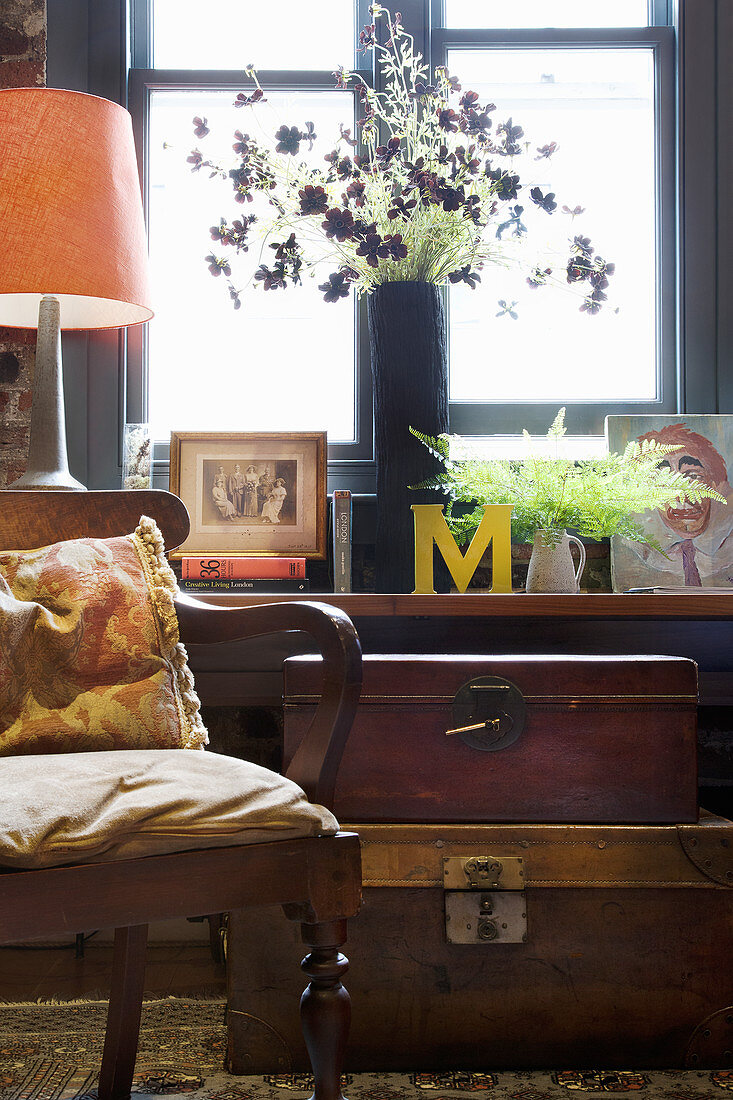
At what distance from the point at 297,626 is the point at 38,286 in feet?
2.88

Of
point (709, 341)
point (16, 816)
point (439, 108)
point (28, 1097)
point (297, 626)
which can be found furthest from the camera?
point (709, 341)

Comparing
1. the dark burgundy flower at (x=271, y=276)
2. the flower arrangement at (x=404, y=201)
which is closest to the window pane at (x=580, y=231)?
the flower arrangement at (x=404, y=201)

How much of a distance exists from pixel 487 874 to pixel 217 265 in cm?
139

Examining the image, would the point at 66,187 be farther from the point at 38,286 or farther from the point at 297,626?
the point at 297,626

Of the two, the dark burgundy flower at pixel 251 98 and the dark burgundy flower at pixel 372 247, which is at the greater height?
the dark burgundy flower at pixel 251 98

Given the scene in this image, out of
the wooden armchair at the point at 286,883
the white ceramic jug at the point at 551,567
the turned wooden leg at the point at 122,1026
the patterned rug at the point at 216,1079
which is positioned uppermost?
the white ceramic jug at the point at 551,567

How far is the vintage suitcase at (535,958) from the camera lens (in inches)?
55.6

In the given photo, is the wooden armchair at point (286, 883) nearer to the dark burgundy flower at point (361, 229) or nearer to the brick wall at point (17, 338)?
the dark burgundy flower at point (361, 229)

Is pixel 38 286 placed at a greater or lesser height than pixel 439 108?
lesser

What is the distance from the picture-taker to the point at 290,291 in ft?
7.59

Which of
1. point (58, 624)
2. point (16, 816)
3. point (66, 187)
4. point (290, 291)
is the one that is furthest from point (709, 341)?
point (16, 816)

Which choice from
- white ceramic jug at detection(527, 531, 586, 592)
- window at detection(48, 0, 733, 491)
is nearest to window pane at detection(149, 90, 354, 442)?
window at detection(48, 0, 733, 491)

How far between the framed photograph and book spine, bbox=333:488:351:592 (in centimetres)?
11

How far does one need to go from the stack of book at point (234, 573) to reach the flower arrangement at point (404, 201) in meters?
0.57
